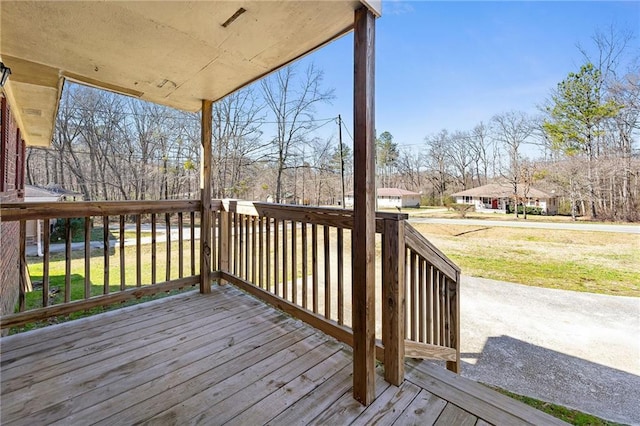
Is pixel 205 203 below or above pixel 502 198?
below

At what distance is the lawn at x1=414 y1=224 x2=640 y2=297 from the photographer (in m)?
8.09

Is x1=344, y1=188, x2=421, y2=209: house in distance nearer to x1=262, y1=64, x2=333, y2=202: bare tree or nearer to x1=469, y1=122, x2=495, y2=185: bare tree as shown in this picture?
x1=469, y1=122, x2=495, y2=185: bare tree

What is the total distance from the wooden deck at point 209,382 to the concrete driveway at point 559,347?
2.67m

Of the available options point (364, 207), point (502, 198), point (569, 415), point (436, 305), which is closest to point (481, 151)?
point (502, 198)

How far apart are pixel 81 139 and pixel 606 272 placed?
78.7 feet

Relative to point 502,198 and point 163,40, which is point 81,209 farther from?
point 502,198

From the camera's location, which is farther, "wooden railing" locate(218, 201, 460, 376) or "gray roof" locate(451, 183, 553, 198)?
"gray roof" locate(451, 183, 553, 198)

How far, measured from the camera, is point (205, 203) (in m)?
3.13

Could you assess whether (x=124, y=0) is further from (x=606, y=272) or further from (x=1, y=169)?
(x=606, y=272)

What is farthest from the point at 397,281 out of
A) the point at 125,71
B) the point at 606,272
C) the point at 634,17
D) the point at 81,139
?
the point at 634,17

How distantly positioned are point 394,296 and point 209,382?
1.20m

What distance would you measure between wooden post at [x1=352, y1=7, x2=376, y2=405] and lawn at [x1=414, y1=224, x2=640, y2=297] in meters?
8.27

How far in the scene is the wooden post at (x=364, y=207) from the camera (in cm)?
149

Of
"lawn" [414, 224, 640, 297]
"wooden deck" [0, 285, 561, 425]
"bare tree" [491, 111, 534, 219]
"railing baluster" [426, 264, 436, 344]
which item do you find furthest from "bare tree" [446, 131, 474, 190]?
"wooden deck" [0, 285, 561, 425]
